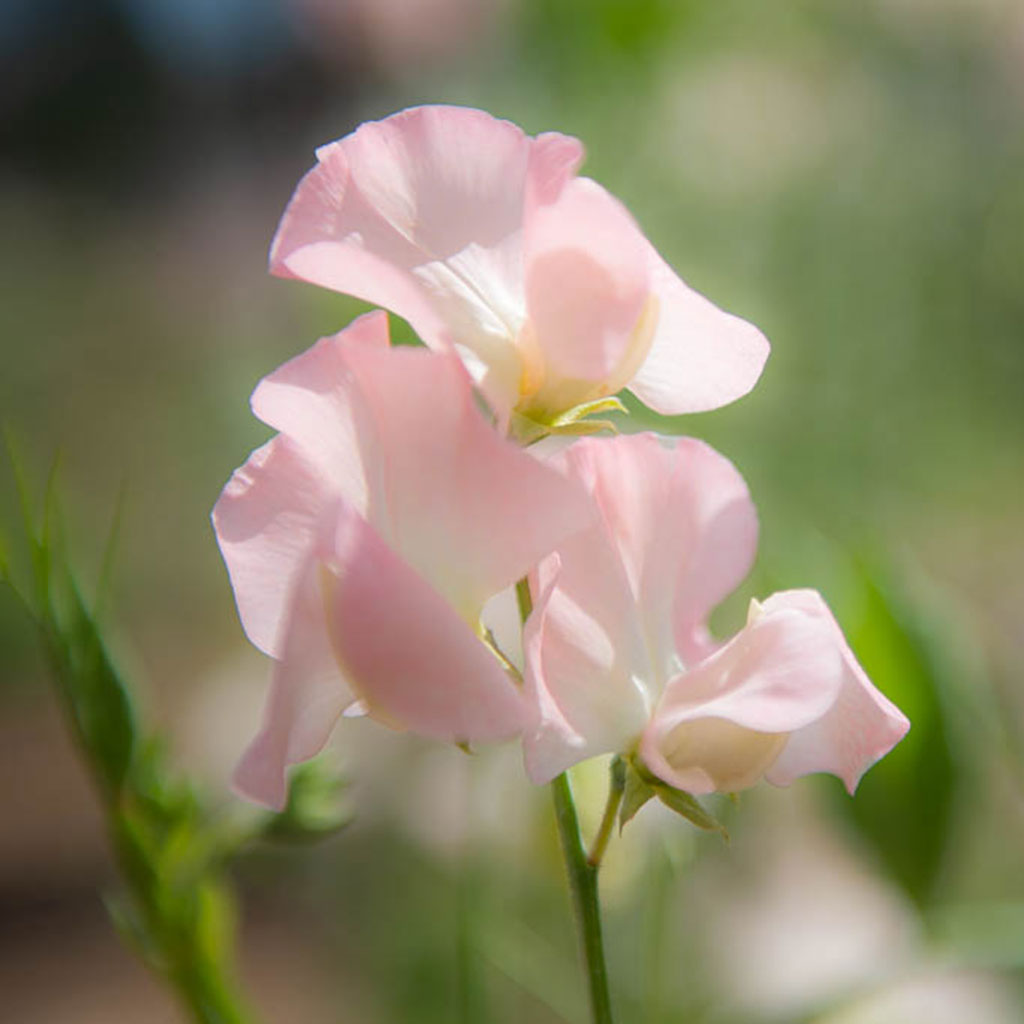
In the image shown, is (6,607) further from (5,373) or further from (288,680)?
(288,680)

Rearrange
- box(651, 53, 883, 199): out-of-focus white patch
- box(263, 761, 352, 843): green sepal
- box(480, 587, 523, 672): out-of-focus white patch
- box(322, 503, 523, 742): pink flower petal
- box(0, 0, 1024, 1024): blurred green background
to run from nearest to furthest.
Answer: box(322, 503, 523, 742): pink flower petal
box(263, 761, 352, 843): green sepal
box(0, 0, 1024, 1024): blurred green background
box(480, 587, 523, 672): out-of-focus white patch
box(651, 53, 883, 199): out-of-focus white patch

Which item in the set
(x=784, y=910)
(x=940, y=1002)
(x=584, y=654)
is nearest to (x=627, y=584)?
(x=584, y=654)

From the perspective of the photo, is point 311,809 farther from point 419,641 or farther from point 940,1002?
point 940,1002

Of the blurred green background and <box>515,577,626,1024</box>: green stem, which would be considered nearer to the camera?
<box>515,577,626,1024</box>: green stem

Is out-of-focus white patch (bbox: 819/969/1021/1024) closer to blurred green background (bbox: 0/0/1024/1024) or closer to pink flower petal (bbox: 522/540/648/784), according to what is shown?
blurred green background (bbox: 0/0/1024/1024)

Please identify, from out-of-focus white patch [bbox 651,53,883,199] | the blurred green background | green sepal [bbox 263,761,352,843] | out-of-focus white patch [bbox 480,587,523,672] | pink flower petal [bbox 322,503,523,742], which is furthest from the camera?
out-of-focus white patch [bbox 651,53,883,199]

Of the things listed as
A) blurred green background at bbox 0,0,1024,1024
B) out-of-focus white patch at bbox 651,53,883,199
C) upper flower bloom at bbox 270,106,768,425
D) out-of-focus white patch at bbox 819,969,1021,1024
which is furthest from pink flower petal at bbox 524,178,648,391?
out-of-focus white patch at bbox 651,53,883,199
